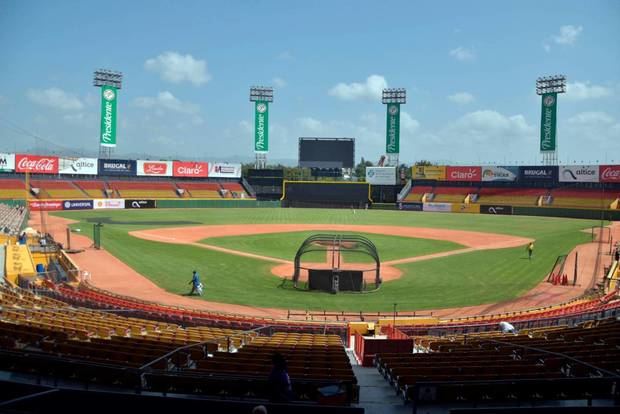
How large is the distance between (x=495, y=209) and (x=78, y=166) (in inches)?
2722

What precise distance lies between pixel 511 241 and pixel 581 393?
46.3 meters

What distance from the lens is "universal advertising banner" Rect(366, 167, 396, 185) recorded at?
102 meters

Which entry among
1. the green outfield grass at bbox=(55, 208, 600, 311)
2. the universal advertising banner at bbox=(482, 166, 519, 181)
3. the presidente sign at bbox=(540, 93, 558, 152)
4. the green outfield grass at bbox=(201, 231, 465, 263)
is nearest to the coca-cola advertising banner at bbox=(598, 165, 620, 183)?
the presidente sign at bbox=(540, 93, 558, 152)

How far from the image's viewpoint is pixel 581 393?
798 cm

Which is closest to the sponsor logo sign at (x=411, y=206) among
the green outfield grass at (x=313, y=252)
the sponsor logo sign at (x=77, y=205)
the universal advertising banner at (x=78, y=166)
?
the green outfield grass at (x=313, y=252)

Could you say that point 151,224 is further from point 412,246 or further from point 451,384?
point 451,384

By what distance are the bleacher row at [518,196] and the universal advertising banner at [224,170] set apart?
33.9 m

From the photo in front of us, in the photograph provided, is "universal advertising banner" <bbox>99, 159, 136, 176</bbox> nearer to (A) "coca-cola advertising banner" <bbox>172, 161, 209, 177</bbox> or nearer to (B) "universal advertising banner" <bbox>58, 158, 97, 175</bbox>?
(B) "universal advertising banner" <bbox>58, 158, 97, 175</bbox>

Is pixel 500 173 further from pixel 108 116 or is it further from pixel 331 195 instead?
pixel 108 116

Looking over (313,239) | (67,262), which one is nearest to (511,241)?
(313,239)

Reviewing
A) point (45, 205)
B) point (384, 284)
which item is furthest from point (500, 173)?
point (45, 205)

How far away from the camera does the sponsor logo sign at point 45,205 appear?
77.2 metres

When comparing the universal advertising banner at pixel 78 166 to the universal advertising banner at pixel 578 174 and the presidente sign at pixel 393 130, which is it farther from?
the universal advertising banner at pixel 578 174

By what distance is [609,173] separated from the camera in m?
80.4
